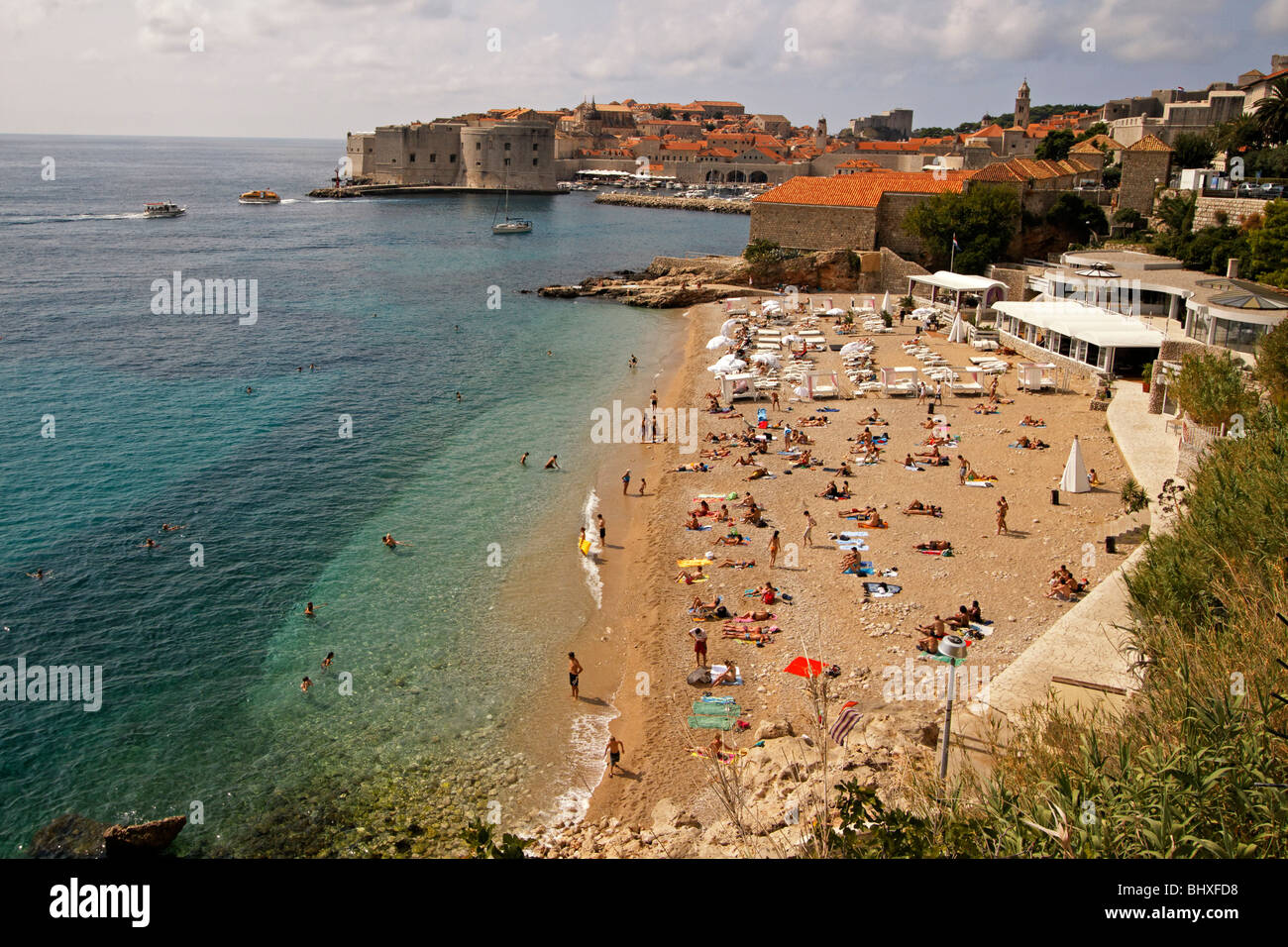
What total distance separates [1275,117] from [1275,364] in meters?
26.4

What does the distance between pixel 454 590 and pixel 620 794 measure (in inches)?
229

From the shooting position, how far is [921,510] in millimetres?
16375

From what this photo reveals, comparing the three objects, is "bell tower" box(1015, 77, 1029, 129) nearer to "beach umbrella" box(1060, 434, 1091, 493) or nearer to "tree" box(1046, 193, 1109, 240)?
"tree" box(1046, 193, 1109, 240)

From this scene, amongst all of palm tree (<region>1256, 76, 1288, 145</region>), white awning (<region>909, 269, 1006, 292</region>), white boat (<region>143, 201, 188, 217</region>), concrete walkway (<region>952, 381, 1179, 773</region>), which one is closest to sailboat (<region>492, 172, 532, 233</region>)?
white boat (<region>143, 201, 188, 217</region>)

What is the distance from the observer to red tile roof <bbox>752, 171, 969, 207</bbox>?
1531 inches

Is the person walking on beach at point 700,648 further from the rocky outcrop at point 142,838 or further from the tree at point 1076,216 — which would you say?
the tree at point 1076,216

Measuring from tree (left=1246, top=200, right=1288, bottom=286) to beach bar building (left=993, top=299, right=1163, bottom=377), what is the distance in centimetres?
Answer: 370

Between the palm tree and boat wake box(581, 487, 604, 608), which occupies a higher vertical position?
the palm tree

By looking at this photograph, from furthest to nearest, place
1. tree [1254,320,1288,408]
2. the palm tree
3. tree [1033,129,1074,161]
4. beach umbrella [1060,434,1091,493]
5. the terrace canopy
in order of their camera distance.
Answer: tree [1033,129,1074,161]
the palm tree
the terrace canopy
beach umbrella [1060,434,1091,493]
tree [1254,320,1288,408]

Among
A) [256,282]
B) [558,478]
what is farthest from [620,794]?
[256,282]

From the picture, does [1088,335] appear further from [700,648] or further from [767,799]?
[767,799]

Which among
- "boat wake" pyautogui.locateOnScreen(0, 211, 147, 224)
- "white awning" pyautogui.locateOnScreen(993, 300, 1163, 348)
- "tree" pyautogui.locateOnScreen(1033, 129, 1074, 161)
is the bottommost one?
"white awning" pyautogui.locateOnScreen(993, 300, 1163, 348)

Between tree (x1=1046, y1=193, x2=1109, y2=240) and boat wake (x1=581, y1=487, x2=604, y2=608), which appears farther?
tree (x1=1046, y1=193, x2=1109, y2=240)

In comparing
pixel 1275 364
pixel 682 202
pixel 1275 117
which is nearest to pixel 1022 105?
pixel 682 202
